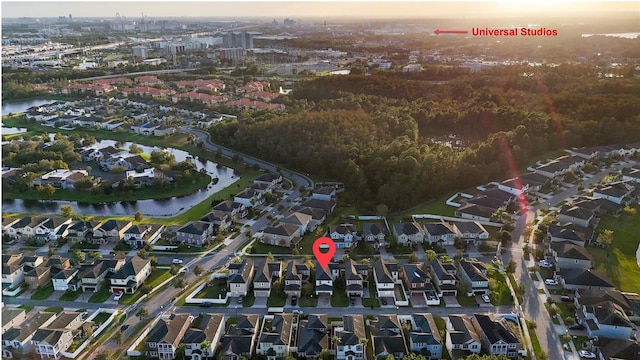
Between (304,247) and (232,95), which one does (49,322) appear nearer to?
(304,247)

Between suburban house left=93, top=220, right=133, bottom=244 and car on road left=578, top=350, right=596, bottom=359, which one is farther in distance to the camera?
suburban house left=93, top=220, right=133, bottom=244

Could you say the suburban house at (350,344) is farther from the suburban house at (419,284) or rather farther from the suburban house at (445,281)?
the suburban house at (445,281)

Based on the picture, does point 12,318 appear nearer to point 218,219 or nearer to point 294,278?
point 218,219

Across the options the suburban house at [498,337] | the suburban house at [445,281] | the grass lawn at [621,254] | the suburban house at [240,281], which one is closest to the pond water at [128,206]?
the suburban house at [240,281]

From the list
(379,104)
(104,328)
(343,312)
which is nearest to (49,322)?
(104,328)

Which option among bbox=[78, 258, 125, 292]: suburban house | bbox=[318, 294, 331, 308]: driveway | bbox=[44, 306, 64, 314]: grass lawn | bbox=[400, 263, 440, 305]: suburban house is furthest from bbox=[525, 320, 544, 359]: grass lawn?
bbox=[44, 306, 64, 314]: grass lawn

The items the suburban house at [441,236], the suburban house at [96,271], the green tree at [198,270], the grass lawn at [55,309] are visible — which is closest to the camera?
the grass lawn at [55,309]

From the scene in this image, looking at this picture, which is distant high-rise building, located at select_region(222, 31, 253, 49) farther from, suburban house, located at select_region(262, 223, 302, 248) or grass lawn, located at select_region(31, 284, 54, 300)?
grass lawn, located at select_region(31, 284, 54, 300)
